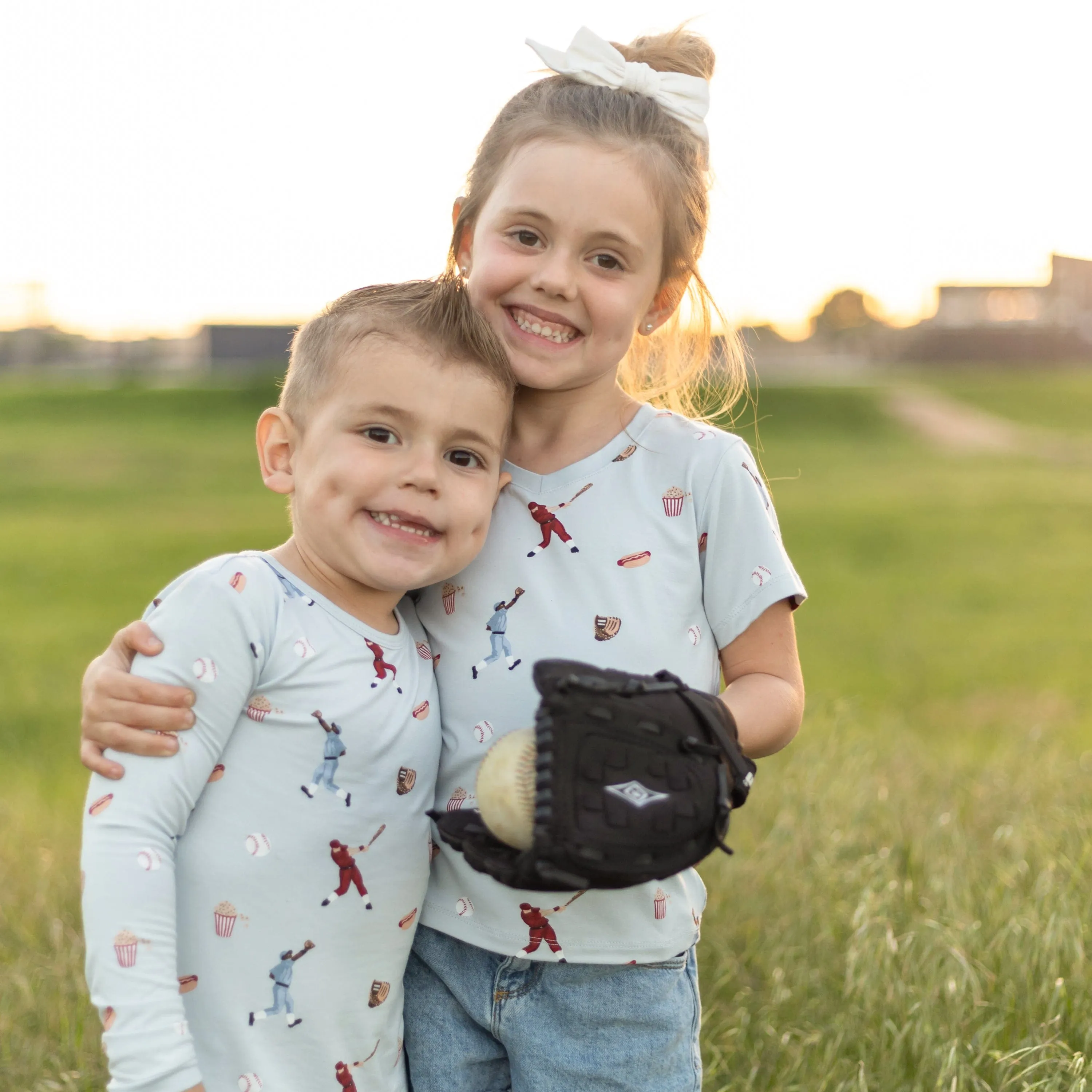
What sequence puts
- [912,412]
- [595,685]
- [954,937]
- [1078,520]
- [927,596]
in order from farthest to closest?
[912,412]
[1078,520]
[927,596]
[954,937]
[595,685]

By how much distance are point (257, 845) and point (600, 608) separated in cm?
61

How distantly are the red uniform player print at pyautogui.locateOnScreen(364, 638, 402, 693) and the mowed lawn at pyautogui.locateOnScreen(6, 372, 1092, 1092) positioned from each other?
60cm

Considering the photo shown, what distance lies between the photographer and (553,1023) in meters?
1.86

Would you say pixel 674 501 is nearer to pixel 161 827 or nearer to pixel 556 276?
pixel 556 276

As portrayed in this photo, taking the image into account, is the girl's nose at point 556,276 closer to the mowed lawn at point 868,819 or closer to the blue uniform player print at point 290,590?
the blue uniform player print at point 290,590

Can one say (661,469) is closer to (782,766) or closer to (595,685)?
(595,685)

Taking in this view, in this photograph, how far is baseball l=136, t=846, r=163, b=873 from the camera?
5.16ft

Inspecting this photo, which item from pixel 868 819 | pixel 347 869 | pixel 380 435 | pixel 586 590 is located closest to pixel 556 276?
pixel 380 435

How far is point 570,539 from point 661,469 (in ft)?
0.62

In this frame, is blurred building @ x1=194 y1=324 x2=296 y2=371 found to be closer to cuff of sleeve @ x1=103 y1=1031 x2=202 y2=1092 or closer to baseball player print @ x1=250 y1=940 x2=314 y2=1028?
baseball player print @ x1=250 y1=940 x2=314 y2=1028

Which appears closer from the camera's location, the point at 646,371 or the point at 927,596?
the point at 646,371

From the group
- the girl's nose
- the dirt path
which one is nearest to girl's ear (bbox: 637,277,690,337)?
the girl's nose

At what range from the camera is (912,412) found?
102 feet

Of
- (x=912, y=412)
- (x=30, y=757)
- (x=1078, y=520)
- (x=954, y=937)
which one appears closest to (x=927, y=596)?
(x=1078, y=520)
